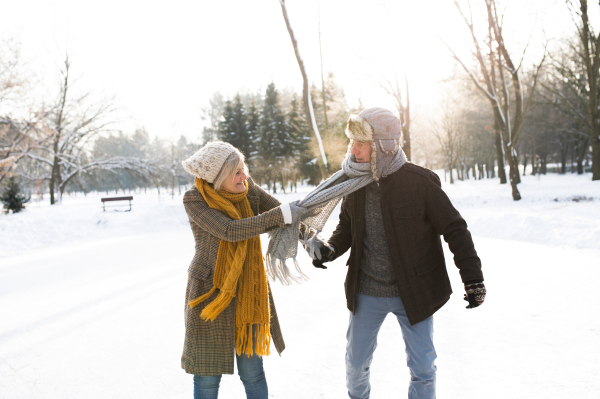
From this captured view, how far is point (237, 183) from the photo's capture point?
208cm

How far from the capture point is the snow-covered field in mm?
2588

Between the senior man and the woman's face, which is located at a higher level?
the woman's face

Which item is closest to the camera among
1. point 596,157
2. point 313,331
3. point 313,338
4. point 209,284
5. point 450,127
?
point 209,284

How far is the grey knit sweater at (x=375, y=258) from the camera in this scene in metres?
2.00

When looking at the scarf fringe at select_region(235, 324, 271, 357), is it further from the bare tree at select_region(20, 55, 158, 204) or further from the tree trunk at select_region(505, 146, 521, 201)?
the bare tree at select_region(20, 55, 158, 204)

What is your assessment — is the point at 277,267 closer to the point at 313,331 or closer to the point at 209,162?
the point at 209,162

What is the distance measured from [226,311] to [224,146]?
89cm

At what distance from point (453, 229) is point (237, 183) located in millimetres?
1143

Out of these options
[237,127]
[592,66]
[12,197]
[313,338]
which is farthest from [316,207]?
[237,127]

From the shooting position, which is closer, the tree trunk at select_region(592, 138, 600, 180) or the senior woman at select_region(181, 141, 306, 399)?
the senior woman at select_region(181, 141, 306, 399)

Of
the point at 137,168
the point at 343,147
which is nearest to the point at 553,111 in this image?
the point at 343,147

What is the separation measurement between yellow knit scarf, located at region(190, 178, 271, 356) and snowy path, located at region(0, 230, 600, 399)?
2.35 feet

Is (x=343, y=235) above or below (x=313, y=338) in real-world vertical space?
above

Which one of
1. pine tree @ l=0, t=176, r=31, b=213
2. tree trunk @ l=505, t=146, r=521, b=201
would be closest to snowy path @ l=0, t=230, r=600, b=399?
tree trunk @ l=505, t=146, r=521, b=201
